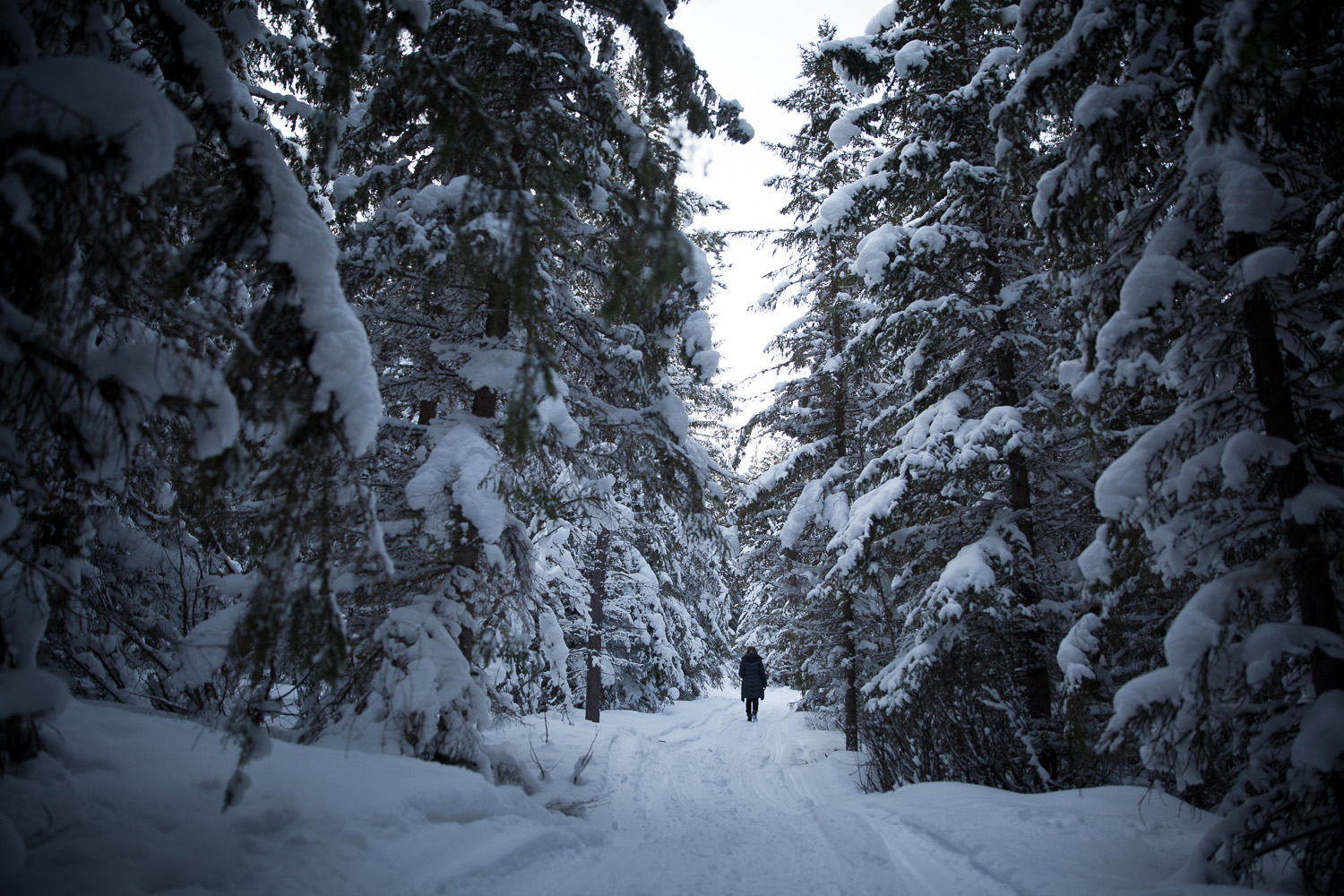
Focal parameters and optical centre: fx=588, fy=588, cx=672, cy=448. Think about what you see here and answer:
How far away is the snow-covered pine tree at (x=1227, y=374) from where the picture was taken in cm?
344

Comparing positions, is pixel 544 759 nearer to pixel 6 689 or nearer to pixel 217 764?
pixel 217 764

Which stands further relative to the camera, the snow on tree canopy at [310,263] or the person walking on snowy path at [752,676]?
the person walking on snowy path at [752,676]

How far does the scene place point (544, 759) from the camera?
28.6ft

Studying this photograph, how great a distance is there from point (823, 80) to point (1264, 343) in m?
10.8

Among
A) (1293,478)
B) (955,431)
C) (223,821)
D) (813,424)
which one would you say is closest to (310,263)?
(223,821)

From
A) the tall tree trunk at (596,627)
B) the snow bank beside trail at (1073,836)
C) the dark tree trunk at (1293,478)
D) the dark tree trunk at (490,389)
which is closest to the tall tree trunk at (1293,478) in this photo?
the dark tree trunk at (1293,478)

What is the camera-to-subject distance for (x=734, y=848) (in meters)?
5.41

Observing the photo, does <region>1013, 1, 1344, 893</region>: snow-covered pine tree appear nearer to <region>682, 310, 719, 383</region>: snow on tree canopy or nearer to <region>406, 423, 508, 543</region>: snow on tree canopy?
<region>682, 310, 719, 383</region>: snow on tree canopy

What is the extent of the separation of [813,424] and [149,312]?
10.7 metres

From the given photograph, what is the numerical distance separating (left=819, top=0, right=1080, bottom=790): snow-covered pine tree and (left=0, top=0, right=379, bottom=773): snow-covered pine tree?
21.1 feet

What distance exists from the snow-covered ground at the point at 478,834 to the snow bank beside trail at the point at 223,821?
12 mm

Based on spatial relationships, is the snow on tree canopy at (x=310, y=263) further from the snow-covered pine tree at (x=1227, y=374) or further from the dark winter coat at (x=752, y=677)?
the dark winter coat at (x=752, y=677)

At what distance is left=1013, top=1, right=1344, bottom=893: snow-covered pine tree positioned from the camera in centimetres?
344

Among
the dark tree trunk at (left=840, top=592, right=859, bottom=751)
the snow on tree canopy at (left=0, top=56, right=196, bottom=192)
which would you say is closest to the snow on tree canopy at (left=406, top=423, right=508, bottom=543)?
the snow on tree canopy at (left=0, top=56, right=196, bottom=192)
